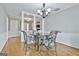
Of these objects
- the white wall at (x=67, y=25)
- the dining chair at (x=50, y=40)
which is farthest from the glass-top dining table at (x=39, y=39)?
the white wall at (x=67, y=25)

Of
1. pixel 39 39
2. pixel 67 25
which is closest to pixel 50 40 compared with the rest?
pixel 39 39

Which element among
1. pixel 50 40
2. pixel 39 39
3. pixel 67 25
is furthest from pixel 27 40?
pixel 67 25

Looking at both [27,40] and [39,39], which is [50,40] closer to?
[39,39]

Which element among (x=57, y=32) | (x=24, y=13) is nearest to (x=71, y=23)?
(x=57, y=32)

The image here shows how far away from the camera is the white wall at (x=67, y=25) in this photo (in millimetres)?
4137

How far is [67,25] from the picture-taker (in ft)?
14.7

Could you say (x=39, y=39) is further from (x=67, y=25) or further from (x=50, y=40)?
(x=67, y=25)

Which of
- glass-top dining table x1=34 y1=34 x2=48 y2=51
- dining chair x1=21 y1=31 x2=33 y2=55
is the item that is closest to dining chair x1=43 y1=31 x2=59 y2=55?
glass-top dining table x1=34 y1=34 x2=48 y2=51

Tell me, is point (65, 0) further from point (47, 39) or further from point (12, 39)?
point (12, 39)

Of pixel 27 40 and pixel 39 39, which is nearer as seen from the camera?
pixel 39 39

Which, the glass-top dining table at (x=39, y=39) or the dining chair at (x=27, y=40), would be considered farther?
the dining chair at (x=27, y=40)

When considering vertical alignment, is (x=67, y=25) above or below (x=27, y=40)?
above

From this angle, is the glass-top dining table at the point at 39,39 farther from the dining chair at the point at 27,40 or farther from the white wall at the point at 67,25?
the white wall at the point at 67,25

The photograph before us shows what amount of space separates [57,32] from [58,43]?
22.4 inches
